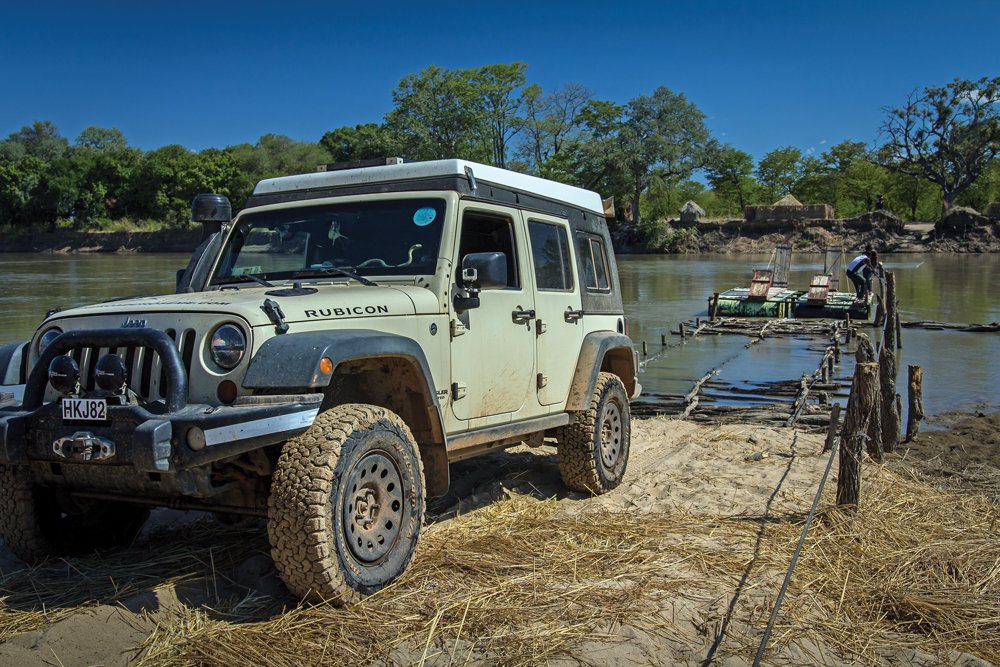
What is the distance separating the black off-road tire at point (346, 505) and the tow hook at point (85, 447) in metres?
0.75

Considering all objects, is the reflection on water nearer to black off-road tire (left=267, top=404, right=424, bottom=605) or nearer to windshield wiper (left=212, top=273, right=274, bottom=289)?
windshield wiper (left=212, top=273, right=274, bottom=289)

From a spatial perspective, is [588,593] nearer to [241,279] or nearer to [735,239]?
[241,279]

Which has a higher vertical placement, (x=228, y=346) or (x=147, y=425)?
(x=228, y=346)

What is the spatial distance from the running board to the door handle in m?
0.70

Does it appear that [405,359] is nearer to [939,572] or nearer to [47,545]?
[47,545]

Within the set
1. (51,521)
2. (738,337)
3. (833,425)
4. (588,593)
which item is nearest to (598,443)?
(833,425)

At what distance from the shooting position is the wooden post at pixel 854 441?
6.19m

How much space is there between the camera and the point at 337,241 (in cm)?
568

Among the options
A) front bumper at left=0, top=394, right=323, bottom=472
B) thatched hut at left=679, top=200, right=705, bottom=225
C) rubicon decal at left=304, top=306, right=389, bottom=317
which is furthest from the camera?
thatched hut at left=679, top=200, right=705, bottom=225

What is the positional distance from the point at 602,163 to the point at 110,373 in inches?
2954

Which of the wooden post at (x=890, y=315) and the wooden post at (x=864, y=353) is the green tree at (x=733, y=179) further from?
the wooden post at (x=864, y=353)

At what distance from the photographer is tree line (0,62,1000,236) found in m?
74.2

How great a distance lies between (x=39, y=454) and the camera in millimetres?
4215

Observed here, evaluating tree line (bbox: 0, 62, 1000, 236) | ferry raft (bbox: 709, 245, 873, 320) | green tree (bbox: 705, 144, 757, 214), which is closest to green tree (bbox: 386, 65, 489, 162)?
tree line (bbox: 0, 62, 1000, 236)
